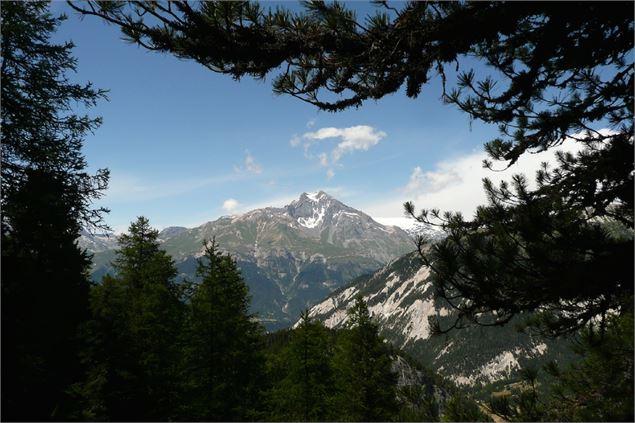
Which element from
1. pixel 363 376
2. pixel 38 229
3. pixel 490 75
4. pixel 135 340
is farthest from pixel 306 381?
pixel 490 75

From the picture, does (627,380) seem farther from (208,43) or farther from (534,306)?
(208,43)

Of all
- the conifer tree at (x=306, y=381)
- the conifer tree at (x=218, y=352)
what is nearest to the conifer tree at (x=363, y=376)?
the conifer tree at (x=306, y=381)

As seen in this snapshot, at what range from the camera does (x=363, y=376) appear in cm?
2177

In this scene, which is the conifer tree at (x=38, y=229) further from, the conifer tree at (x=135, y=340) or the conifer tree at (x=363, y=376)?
the conifer tree at (x=363, y=376)

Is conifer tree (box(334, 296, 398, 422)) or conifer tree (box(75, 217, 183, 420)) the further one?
conifer tree (box(334, 296, 398, 422))

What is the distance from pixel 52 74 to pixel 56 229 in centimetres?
455

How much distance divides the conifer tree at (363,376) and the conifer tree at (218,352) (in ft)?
18.9

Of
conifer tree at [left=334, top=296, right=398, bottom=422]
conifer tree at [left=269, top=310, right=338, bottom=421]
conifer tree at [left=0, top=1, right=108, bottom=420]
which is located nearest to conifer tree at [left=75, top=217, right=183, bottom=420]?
conifer tree at [left=0, top=1, right=108, bottom=420]

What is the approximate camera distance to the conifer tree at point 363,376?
2128 centimetres

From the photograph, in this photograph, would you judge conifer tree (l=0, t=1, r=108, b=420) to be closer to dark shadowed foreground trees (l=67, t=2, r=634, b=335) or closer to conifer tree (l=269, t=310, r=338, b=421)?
dark shadowed foreground trees (l=67, t=2, r=634, b=335)

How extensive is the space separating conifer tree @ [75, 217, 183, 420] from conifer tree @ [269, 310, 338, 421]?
6944 millimetres

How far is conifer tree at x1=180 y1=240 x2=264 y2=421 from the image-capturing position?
658 inches

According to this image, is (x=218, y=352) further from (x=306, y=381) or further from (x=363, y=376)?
(x=363, y=376)

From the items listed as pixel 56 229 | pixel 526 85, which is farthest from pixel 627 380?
pixel 56 229
